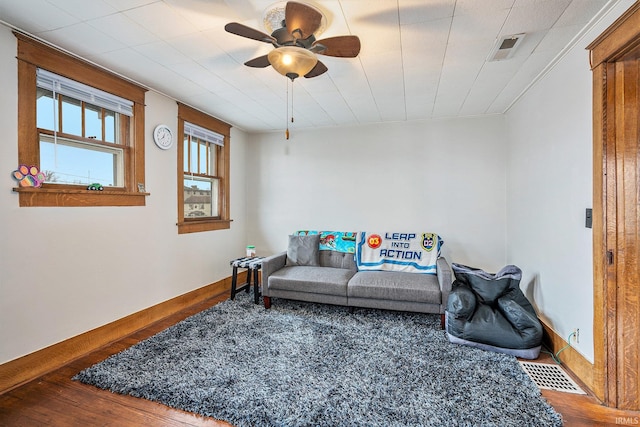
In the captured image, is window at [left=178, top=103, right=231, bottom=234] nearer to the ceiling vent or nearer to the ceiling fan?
the ceiling fan

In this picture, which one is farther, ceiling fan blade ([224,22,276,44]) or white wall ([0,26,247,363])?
white wall ([0,26,247,363])

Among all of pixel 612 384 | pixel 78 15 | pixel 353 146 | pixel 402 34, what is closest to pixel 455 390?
pixel 612 384

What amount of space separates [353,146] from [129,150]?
2.71 meters

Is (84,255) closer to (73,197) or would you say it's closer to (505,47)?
(73,197)

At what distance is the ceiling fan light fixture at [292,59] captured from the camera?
5.78 feet

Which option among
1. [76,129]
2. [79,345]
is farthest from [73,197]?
[79,345]

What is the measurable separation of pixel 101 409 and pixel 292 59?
2426 mm

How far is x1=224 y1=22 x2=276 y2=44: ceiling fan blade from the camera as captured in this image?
1612mm

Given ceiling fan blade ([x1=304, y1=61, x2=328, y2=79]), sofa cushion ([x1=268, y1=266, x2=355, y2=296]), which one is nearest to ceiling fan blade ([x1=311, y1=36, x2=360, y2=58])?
ceiling fan blade ([x1=304, y1=61, x2=328, y2=79])

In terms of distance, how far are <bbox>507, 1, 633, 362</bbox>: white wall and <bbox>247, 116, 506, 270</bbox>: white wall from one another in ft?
1.65

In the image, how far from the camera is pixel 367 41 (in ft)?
6.73

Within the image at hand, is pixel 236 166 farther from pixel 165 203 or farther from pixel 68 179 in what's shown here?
pixel 68 179

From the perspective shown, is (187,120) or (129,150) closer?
(129,150)

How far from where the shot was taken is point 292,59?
1795mm
